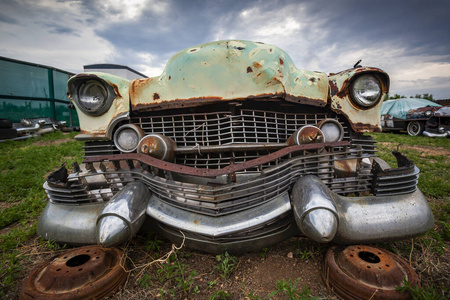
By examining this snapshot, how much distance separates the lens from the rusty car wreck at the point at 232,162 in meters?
1.46

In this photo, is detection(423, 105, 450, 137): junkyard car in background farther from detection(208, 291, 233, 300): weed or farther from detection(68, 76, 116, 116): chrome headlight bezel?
detection(68, 76, 116, 116): chrome headlight bezel

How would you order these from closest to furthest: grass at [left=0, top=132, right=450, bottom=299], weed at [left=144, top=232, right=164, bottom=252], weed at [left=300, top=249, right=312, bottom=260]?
grass at [left=0, top=132, right=450, bottom=299]
weed at [left=300, top=249, right=312, bottom=260]
weed at [left=144, top=232, right=164, bottom=252]

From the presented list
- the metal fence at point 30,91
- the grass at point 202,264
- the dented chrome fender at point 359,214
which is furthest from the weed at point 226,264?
the metal fence at point 30,91

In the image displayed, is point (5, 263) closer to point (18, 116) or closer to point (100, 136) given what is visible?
point (100, 136)

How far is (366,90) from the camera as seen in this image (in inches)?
77.0

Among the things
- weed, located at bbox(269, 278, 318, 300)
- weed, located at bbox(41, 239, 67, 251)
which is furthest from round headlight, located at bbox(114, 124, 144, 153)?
weed, located at bbox(269, 278, 318, 300)

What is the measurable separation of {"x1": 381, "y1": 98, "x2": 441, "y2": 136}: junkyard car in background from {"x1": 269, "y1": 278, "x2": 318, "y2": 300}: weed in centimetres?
1029

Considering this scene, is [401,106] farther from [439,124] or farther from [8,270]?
[8,270]

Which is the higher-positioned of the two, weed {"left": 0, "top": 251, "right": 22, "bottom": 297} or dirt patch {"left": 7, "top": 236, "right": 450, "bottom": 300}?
weed {"left": 0, "top": 251, "right": 22, "bottom": 297}

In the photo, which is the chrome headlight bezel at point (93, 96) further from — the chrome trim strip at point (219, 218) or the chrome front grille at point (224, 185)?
the chrome trim strip at point (219, 218)

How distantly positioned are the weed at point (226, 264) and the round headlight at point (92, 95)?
1458 millimetres

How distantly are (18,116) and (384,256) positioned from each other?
36.7 feet

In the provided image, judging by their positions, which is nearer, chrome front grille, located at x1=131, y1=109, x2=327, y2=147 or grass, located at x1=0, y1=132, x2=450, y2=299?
grass, located at x1=0, y1=132, x2=450, y2=299

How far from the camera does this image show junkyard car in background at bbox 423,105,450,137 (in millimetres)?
8432
